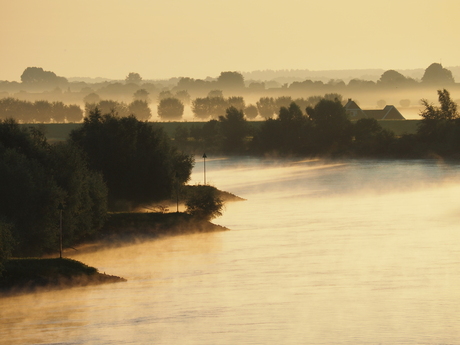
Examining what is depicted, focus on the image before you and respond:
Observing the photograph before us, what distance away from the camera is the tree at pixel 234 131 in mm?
156000

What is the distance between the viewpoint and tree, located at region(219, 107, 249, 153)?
15600 centimetres

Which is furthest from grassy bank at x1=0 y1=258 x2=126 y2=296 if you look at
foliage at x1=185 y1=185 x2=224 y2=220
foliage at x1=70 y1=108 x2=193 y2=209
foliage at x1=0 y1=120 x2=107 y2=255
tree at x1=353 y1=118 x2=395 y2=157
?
tree at x1=353 y1=118 x2=395 y2=157

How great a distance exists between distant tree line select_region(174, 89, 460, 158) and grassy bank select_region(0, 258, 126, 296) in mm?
104766

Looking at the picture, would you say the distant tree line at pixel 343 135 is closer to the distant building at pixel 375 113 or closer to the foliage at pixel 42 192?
the distant building at pixel 375 113

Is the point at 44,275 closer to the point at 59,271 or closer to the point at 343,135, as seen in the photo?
the point at 59,271

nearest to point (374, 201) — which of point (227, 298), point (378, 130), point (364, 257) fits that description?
point (364, 257)

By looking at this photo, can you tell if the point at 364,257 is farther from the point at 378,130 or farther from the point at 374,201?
the point at 378,130

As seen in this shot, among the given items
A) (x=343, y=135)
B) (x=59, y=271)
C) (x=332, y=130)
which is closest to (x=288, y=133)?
(x=332, y=130)

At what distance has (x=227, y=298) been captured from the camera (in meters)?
36.8

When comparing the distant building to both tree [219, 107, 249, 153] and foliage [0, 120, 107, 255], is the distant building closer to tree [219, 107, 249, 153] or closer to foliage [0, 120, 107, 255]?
tree [219, 107, 249, 153]

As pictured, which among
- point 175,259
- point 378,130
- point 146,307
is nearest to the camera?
point 146,307

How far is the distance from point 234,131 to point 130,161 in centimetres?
9440

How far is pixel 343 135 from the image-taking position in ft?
472

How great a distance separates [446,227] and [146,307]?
32.8 meters
